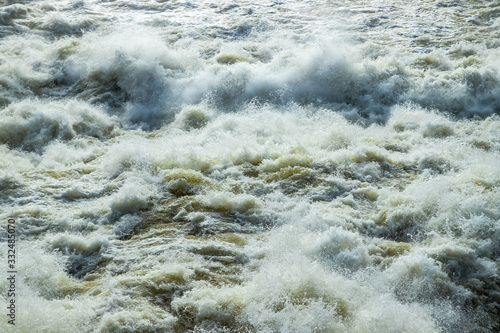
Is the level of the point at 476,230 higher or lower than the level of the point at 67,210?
higher

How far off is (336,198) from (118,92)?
5.64m

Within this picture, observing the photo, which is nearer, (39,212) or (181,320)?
(181,320)

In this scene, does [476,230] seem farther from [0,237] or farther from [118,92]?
[118,92]

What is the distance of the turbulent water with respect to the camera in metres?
4.31

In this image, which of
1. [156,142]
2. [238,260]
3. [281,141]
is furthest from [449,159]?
[156,142]

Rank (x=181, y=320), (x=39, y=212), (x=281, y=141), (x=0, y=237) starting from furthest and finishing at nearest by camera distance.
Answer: (x=281, y=141) → (x=39, y=212) → (x=0, y=237) → (x=181, y=320)

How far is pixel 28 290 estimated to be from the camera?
14.4ft

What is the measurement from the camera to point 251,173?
6676mm

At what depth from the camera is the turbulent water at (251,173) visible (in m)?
4.31

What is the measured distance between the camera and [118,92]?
967cm

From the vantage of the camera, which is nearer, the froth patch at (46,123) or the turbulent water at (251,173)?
the turbulent water at (251,173)

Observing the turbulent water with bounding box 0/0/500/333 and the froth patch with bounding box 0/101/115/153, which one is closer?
the turbulent water with bounding box 0/0/500/333

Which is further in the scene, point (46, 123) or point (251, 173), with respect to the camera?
point (46, 123)

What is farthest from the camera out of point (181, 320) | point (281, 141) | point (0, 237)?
point (281, 141)
